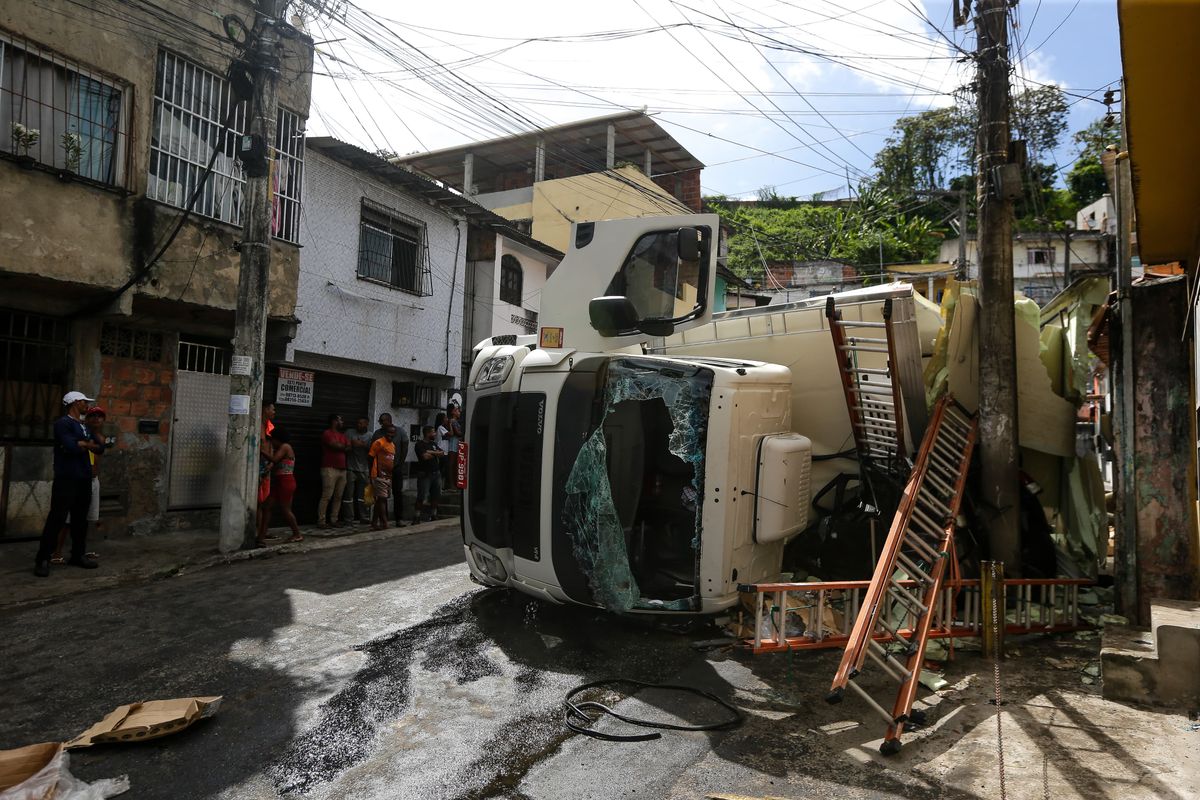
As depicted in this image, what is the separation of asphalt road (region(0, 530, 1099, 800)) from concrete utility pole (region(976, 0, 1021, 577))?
89.9 inches

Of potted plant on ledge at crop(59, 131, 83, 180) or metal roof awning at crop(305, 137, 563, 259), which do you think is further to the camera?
metal roof awning at crop(305, 137, 563, 259)

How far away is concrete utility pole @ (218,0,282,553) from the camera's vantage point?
7.82 m

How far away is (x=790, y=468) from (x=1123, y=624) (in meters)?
2.63

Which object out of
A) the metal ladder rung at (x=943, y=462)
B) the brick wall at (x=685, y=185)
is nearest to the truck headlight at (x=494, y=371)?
the metal ladder rung at (x=943, y=462)

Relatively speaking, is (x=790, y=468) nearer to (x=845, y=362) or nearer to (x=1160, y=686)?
(x=845, y=362)

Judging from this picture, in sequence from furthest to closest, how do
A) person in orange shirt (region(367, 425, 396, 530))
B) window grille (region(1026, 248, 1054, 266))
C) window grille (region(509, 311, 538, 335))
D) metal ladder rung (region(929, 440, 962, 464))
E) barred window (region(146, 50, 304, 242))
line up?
window grille (region(1026, 248, 1054, 266))
window grille (region(509, 311, 538, 335))
person in orange shirt (region(367, 425, 396, 530))
barred window (region(146, 50, 304, 242))
metal ladder rung (region(929, 440, 962, 464))

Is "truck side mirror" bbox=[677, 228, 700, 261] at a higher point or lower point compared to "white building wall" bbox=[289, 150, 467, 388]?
lower

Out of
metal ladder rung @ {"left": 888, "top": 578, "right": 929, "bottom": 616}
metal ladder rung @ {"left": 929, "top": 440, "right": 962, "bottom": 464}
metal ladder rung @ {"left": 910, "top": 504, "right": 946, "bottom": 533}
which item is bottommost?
metal ladder rung @ {"left": 888, "top": 578, "right": 929, "bottom": 616}

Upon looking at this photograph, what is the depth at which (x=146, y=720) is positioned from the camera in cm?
329

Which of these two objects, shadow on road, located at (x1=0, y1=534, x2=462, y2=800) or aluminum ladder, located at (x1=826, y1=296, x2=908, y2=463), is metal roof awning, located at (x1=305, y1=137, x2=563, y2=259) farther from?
aluminum ladder, located at (x1=826, y1=296, x2=908, y2=463)

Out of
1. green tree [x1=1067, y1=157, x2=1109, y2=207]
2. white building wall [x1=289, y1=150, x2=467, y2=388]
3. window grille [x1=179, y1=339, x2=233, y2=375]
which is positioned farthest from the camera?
green tree [x1=1067, y1=157, x2=1109, y2=207]

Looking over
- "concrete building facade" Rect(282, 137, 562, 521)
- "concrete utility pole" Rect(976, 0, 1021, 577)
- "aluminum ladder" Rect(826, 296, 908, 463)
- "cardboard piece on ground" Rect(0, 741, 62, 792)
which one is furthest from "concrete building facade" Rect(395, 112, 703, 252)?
"cardboard piece on ground" Rect(0, 741, 62, 792)

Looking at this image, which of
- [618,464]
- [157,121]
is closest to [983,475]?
[618,464]

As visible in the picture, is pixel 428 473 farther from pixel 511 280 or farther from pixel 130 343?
pixel 511 280
